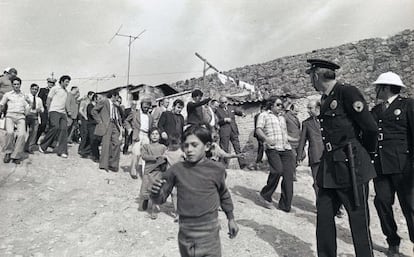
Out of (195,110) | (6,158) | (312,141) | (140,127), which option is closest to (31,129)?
(6,158)

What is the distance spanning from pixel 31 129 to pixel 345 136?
7.28 meters

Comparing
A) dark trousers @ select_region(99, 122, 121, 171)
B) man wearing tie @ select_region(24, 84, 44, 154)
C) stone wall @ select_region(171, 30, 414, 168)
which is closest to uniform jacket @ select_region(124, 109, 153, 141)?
dark trousers @ select_region(99, 122, 121, 171)

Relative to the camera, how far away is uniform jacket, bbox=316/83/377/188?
3.30 m

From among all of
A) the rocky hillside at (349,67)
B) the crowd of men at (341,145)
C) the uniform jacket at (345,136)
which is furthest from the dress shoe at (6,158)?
the rocky hillside at (349,67)

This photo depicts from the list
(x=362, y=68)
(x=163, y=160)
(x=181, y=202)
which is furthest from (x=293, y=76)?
(x=181, y=202)

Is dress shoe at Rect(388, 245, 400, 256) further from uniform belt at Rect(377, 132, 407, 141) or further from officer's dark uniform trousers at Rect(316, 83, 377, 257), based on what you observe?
officer's dark uniform trousers at Rect(316, 83, 377, 257)

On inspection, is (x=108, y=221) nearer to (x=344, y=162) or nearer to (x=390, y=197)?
(x=344, y=162)

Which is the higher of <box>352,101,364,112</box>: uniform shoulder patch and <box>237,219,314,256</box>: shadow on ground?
<box>352,101,364,112</box>: uniform shoulder patch

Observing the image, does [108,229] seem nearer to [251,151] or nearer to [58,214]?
[58,214]

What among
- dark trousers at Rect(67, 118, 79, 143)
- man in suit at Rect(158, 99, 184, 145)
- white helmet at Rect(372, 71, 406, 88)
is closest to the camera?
white helmet at Rect(372, 71, 406, 88)

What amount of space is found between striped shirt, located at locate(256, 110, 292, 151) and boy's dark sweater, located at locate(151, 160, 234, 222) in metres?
3.22

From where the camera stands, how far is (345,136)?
3.39 metres

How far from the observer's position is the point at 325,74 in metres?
3.55

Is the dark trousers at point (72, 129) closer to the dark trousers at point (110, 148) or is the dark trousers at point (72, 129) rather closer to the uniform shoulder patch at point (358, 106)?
the dark trousers at point (110, 148)
